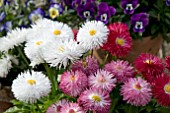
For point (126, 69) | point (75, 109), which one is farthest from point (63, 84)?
point (126, 69)

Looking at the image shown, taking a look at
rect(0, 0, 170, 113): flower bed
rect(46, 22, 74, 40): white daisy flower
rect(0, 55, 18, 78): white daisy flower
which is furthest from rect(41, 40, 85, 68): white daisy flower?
rect(0, 55, 18, 78): white daisy flower

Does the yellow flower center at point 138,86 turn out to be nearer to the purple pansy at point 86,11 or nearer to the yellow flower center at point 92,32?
the yellow flower center at point 92,32

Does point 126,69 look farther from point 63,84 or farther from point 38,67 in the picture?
point 38,67

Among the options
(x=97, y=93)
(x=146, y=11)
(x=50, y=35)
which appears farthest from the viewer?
(x=146, y=11)

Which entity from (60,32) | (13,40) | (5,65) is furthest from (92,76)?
(5,65)

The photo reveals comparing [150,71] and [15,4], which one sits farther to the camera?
[15,4]

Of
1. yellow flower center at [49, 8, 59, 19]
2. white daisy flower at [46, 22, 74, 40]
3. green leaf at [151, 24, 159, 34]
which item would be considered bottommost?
green leaf at [151, 24, 159, 34]

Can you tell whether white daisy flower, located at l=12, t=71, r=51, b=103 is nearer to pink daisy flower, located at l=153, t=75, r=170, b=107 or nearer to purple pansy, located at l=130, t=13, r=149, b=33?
pink daisy flower, located at l=153, t=75, r=170, b=107
